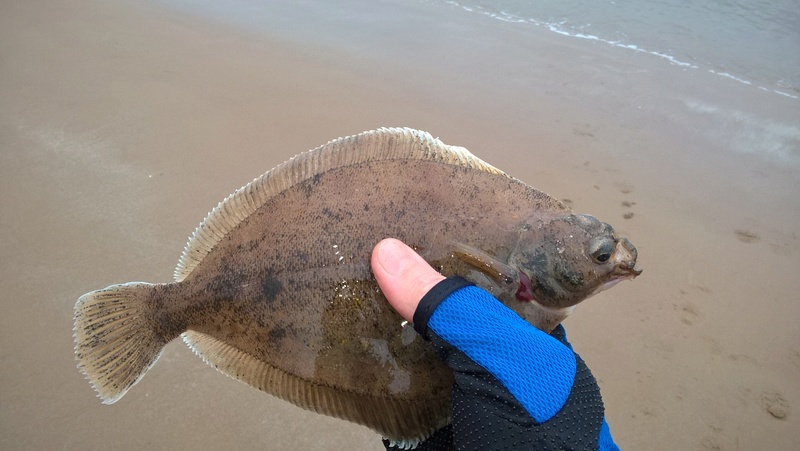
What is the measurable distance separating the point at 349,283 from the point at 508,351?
60cm

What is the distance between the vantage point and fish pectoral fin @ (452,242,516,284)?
73.7 inches

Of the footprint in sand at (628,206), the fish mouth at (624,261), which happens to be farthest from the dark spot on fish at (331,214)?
the footprint in sand at (628,206)

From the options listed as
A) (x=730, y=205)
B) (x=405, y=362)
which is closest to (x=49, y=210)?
(x=405, y=362)

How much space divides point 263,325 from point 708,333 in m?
3.42

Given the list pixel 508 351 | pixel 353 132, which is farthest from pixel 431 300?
pixel 353 132

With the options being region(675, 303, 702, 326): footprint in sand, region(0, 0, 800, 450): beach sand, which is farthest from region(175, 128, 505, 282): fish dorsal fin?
region(675, 303, 702, 326): footprint in sand

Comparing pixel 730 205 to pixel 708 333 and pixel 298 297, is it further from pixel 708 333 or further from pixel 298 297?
pixel 298 297

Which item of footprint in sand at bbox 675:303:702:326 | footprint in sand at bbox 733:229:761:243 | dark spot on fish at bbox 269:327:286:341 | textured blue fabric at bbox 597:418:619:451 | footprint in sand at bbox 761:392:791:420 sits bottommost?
footprint in sand at bbox 761:392:791:420

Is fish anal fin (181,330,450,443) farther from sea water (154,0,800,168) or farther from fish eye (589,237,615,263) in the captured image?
sea water (154,0,800,168)

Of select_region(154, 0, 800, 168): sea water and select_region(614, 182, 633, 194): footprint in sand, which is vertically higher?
select_region(154, 0, 800, 168): sea water

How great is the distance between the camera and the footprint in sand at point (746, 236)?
4480 mm

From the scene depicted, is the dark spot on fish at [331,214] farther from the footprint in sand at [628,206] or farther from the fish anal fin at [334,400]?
the footprint in sand at [628,206]

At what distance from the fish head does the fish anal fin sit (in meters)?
0.55

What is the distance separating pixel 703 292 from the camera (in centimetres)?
404
